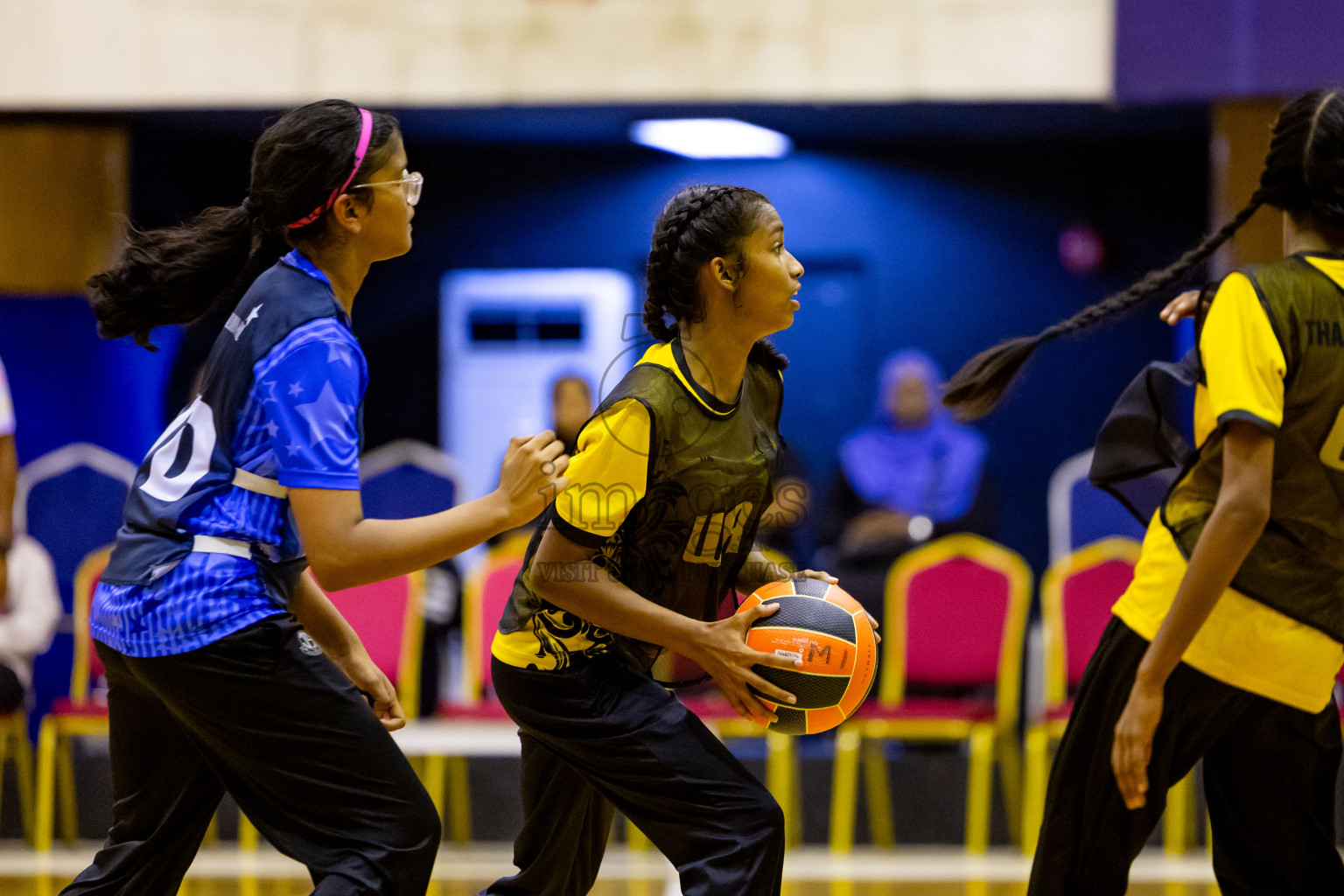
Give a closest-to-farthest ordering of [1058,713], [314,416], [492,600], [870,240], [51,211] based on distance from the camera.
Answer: [314,416] → [1058,713] → [492,600] → [51,211] → [870,240]

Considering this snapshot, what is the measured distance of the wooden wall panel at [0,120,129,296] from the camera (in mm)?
7699

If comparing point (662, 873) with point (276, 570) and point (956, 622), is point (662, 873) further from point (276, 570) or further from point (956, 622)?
point (276, 570)

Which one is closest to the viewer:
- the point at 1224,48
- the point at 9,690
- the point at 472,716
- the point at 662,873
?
the point at 662,873

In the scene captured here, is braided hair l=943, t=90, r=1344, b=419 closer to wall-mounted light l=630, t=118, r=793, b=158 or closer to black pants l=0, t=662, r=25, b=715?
black pants l=0, t=662, r=25, b=715

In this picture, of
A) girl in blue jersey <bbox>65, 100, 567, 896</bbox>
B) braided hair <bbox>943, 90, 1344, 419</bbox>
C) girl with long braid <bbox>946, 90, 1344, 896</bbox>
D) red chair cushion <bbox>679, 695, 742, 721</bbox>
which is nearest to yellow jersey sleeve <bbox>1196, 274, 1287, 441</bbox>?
girl with long braid <bbox>946, 90, 1344, 896</bbox>

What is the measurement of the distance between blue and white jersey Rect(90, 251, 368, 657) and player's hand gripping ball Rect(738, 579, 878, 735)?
88 cm

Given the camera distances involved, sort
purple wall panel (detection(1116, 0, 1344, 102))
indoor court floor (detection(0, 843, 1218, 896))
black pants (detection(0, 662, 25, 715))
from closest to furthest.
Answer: indoor court floor (detection(0, 843, 1218, 896)) < black pants (detection(0, 662, 25, 715)) < purple wall panel (detection(1116, 0, 1344, 102))

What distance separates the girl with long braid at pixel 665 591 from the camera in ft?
9.11

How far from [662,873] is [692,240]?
326 cm

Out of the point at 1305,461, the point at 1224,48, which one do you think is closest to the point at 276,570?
the point at 1305,461

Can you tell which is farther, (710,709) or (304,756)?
(710,709)

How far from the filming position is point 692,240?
299 cm

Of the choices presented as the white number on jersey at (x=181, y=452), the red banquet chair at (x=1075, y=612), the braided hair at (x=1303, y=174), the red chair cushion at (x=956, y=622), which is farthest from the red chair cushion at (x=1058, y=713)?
the white number on jersey at (x=181, y=452)

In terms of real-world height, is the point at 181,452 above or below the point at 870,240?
below
